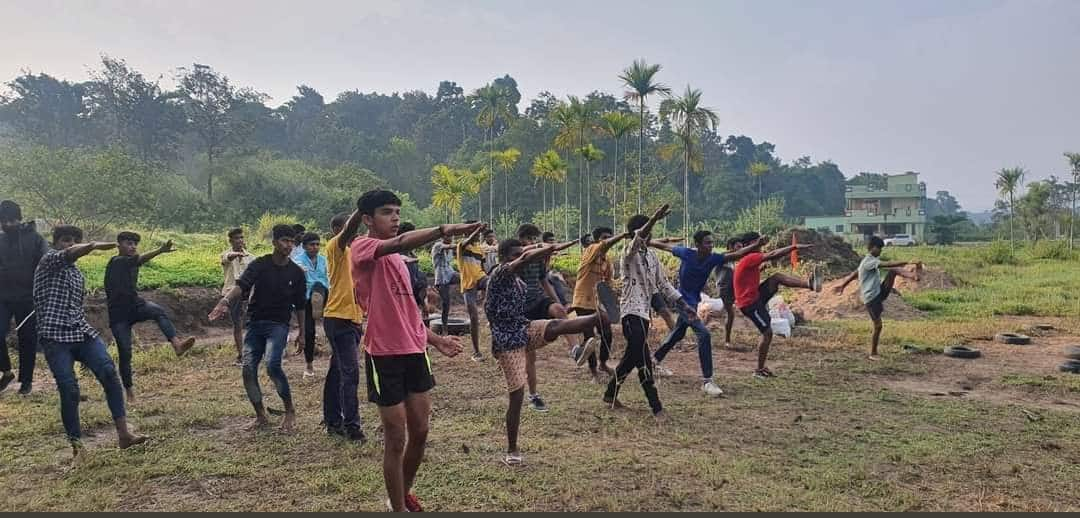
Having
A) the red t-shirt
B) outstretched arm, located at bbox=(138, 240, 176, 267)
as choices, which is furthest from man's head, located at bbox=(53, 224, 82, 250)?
the red t-shirt

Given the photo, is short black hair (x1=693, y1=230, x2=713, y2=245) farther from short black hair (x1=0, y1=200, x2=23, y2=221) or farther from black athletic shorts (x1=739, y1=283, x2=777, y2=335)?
short black hair (x1=0, y1=200, x2=23, y2=221)

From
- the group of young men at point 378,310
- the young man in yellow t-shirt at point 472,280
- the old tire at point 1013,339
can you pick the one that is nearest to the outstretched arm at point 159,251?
the group of young men at point 378,310

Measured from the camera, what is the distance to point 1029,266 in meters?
28.8

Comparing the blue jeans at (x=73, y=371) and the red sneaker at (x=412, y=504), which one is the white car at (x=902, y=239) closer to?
the red sneaker at (x=412, y=504)

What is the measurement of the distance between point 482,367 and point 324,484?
4490 millimetres

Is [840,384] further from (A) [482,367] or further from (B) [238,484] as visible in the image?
(B) [238,484]

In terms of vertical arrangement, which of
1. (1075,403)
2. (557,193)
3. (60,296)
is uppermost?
(557,193)

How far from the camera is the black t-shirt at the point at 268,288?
18.4ft

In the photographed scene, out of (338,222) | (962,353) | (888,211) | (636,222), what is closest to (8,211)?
(338,222)

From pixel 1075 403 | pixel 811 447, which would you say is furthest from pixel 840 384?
pixel 811 447

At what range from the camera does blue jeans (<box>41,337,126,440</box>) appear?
16.2 ft

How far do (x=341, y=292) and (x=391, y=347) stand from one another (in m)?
1.98

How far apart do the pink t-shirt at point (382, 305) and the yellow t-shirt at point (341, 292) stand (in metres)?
1.70

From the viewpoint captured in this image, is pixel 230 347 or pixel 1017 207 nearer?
pixel 230 347
